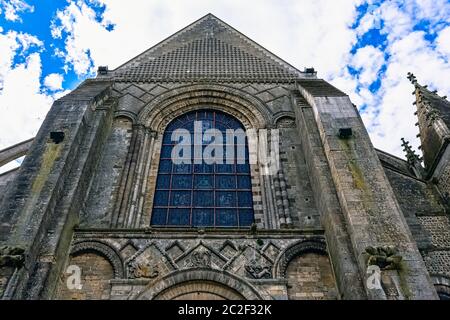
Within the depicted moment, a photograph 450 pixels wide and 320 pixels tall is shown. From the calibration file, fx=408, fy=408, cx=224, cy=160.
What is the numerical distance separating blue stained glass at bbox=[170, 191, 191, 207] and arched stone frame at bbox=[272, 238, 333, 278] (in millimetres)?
2485

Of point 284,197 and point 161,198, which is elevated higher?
point 161,198

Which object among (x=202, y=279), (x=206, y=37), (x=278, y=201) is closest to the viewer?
(x=202, y=279)

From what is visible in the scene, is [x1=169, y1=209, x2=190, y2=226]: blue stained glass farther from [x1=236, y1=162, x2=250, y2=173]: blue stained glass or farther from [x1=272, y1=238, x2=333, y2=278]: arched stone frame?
[x1=272, y1=238, x2=333, y2=278]: arched stone frame

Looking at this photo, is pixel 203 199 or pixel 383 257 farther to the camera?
pixel 203 199

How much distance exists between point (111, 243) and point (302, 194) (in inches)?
155

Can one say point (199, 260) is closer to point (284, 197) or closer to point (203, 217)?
point (203, 217)

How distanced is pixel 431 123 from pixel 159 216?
670cm

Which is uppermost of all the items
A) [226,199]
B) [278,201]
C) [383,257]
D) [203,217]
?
[226,199]

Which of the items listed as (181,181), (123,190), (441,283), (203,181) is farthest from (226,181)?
(441,283)

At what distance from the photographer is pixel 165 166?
9.56m

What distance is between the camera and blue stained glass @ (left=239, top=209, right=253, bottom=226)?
27.4 feet
